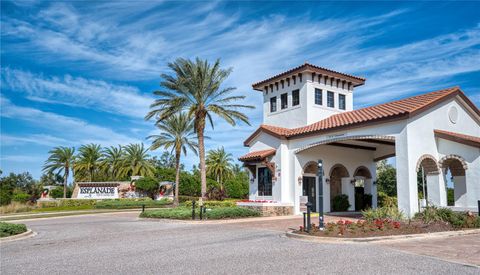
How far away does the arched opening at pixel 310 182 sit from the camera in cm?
2456

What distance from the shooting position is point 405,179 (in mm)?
17281

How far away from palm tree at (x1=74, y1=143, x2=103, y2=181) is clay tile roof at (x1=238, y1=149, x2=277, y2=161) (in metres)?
40.2

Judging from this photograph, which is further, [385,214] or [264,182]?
[264,182]

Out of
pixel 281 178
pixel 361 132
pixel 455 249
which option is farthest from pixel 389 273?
pixel 281 178

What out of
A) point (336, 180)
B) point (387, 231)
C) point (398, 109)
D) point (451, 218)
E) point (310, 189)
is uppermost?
point (398, 109)

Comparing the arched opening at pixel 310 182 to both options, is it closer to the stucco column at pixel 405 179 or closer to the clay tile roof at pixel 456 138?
the stucco column at pixel 405 179

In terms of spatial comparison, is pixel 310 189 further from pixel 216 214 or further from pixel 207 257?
pixel 207 257

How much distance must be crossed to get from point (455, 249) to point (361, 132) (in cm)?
969

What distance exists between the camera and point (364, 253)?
9.71 m

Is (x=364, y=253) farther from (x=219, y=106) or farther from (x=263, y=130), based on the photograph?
(x=219, y=106)

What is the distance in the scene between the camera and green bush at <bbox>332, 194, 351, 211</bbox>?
2505cm

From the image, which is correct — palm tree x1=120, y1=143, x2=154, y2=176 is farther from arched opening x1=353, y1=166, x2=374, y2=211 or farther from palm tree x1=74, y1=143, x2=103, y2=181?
arched opening x1=353, y1=166, x2=374, y2=211

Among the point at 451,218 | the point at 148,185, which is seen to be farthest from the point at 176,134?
the point at 451,218

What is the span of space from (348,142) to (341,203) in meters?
3.93
